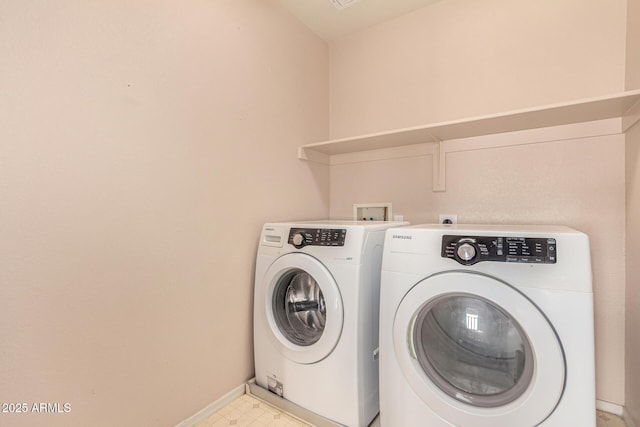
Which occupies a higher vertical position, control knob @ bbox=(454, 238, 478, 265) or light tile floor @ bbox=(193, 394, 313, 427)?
control knob @ bbox=(454, 238, 478, 265)

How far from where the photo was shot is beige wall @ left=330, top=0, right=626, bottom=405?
1.39 m

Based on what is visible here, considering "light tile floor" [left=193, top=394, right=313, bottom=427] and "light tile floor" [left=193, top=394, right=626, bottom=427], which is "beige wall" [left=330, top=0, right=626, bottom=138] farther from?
"light tile floor" [left=193, top=394, right=313, bottom=427]

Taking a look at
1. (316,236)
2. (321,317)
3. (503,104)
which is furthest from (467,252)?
(503,104)

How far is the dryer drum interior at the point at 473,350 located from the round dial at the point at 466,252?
128mm

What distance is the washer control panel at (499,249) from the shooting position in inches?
36.1

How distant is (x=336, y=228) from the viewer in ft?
4.33

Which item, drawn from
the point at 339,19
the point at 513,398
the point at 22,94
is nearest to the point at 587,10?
the point at 339,19

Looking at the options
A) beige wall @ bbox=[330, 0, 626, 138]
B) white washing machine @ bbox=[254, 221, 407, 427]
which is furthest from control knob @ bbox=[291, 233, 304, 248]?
beige wall @ bbox=[330, 0, 626, 138]

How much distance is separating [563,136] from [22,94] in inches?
86.8

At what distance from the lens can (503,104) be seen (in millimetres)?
1632

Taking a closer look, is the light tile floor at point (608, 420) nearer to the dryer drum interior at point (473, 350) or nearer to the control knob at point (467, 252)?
the dryer drum interior at point (473, 350)

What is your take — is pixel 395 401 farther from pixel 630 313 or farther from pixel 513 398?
pixel 630 313

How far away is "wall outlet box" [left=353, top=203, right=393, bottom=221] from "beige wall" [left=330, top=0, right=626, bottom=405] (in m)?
0.05

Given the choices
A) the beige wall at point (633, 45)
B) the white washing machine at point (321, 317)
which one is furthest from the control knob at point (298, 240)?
the beige wall at point (633, 45)
